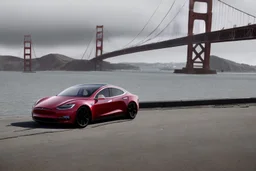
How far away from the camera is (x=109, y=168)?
16.0 ft

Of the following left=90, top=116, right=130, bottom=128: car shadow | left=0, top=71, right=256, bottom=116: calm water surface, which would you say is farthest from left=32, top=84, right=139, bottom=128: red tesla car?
left=0, top=71, right=256, bottom=116: calm water surface

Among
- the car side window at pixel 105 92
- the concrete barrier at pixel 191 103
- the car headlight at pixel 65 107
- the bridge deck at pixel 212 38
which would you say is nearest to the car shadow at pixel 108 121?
the car side window at pixel 105 92

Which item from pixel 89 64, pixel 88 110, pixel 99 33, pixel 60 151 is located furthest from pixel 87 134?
pixel 99 33

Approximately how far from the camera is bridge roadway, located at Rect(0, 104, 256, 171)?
5.08 metres

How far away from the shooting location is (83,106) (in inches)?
349

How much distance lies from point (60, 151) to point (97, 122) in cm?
407

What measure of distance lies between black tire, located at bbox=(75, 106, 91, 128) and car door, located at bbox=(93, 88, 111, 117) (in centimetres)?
27

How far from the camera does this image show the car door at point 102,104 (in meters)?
9.33

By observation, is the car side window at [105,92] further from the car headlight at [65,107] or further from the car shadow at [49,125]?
the car headlight at [65,107]

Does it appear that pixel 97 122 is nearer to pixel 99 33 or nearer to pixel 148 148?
pixel 148 148

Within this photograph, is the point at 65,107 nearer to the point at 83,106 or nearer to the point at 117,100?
the point at 83,106

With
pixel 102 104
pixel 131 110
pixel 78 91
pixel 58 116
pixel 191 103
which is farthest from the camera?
pixel 191 103

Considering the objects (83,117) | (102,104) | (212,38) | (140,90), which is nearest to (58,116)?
(83,117)

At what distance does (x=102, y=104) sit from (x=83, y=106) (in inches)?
29.9
